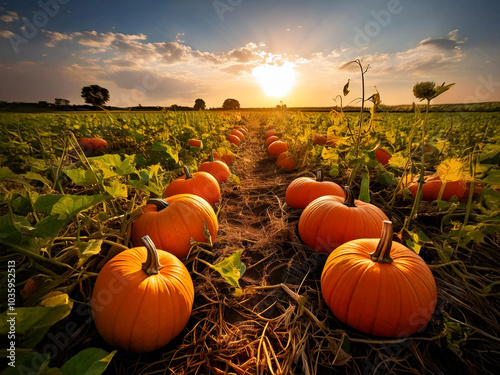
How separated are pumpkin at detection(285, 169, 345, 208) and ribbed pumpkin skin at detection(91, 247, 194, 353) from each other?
70.2 inches

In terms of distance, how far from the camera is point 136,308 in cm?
121

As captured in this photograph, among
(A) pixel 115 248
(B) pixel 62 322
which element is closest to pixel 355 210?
(A) pixel 115 248

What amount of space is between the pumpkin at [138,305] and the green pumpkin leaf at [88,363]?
481 millimetres

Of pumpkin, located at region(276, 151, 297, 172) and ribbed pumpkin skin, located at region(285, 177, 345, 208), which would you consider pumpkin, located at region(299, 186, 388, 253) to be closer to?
ribbed pumpkin skin, located at region(285, 177, 345, 208)

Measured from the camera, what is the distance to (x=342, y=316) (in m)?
1.39

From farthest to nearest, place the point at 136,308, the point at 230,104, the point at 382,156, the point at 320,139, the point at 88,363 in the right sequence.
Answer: the point at 230,104 < the point at 320,139 < the point at 382,156 < the point at 136,308 < the point at 88,363

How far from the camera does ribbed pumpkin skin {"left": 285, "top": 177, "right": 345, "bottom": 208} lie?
8.46ft

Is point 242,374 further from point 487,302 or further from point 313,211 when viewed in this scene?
point 487,302

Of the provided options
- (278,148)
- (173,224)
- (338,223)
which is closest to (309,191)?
(338,223)

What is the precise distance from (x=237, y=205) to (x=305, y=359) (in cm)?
226

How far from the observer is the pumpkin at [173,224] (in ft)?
5.91

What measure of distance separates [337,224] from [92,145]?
5.69 m

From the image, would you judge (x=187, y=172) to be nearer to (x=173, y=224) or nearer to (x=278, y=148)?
(x=173, y=224)

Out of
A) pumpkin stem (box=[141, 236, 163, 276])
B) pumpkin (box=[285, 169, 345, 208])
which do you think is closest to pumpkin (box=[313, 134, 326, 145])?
pumpkin (box=[285, 169, 345, 208])
